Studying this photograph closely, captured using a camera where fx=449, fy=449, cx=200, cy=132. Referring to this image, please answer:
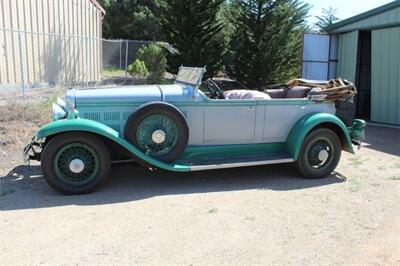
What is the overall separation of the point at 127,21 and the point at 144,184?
30236mm

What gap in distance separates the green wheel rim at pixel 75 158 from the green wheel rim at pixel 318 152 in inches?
117

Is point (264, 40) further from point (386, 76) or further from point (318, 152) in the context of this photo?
point (318, 152)

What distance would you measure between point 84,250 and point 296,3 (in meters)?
14.9

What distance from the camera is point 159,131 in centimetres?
563

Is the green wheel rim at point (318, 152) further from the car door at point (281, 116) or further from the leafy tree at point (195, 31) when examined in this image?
the leafy tree at point (195, 31)

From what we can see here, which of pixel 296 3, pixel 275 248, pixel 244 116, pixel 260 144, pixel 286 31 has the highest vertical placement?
pixel 296 3

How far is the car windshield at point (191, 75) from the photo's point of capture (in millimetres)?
5984

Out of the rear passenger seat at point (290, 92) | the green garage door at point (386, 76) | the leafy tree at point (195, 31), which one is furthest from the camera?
the leafy tree at point (195, 31)

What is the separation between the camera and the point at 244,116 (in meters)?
6.14

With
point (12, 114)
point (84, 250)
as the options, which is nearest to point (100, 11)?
point (12, 114)

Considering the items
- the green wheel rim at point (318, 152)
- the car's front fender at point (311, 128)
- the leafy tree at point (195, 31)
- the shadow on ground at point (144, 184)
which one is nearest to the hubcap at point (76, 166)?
the shadow on ground at point (144, 184)

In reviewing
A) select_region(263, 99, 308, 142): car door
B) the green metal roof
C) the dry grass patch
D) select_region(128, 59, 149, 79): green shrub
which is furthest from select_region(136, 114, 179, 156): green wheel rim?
select_region(128, 59, 149, 79): green shrub

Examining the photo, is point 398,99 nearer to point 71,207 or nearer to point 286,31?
point 286,31

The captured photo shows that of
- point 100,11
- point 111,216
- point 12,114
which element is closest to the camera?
point 111,216
